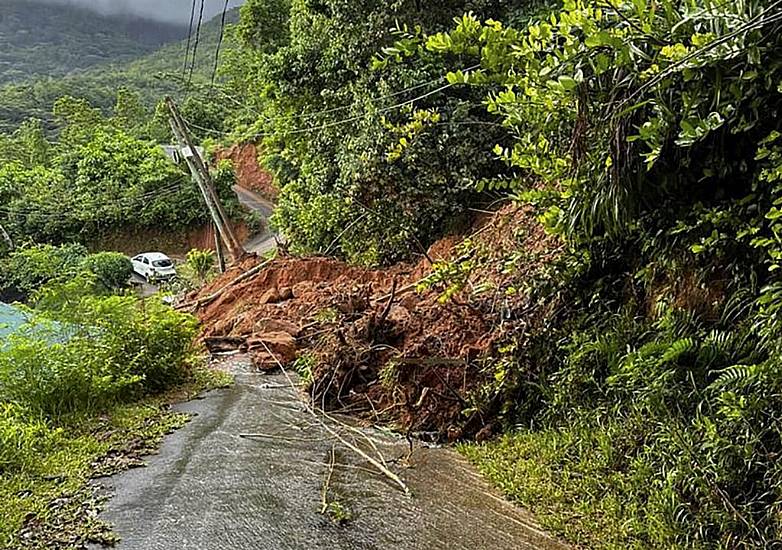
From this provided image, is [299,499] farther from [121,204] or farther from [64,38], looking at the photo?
[64,38]

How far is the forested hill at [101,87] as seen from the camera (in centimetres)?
4379

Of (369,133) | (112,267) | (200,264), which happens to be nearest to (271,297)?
(369,133)

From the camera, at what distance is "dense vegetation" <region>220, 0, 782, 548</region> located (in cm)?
306

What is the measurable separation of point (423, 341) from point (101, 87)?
173 ft

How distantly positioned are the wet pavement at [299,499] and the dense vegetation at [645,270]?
33 centimetres

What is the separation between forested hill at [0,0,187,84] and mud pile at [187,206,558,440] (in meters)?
67.3

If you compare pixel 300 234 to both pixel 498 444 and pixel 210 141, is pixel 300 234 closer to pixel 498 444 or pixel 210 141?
pixel 498 444

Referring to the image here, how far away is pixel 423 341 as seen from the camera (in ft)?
19.2

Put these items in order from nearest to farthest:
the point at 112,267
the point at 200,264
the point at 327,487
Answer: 1. the point at 327,487
2. the point at 200,264
3. the point at 112,267

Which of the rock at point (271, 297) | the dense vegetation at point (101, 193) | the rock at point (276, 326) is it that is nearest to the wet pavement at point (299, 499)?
the rock at point (276, 326)

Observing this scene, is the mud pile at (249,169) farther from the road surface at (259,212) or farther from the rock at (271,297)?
the rock at (271,297)

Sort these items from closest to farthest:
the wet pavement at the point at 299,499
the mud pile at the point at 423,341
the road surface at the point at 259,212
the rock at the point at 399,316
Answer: the wet pavement at the point at 299,499 → the mud pile at the point at 423,341 → the rock at the point at 399,316 → the road surface at the point at 259,212

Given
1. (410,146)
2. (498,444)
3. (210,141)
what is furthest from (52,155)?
(498,444)

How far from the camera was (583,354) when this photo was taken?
4.58 metres
